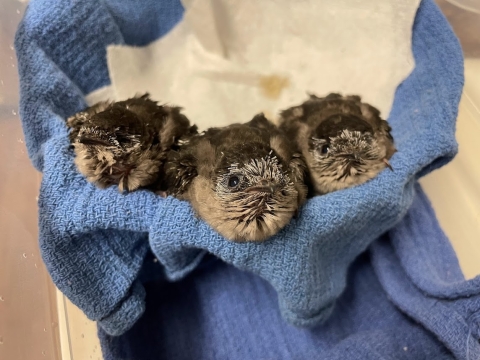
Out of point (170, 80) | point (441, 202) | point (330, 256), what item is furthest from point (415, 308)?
point (170, 80)

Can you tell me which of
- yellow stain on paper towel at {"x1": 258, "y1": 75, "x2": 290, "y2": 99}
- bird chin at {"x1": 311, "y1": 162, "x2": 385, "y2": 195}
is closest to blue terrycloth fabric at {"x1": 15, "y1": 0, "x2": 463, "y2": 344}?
bird chin at {"x1": 311, "y1": 162, "x2": 385, "y2": 195}

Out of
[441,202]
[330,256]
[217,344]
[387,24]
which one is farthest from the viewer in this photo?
[441,202]

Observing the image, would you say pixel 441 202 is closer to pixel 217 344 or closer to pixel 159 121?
pixel 217 344

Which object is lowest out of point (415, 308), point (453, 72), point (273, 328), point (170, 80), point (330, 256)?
point (273, 328)

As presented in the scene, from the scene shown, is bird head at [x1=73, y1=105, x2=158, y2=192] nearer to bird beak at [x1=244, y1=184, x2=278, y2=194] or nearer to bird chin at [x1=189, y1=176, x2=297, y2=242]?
bird chin at [x1=189, y1=176, x2=297, y2=242]

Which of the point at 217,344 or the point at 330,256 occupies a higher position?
the point at 330,256

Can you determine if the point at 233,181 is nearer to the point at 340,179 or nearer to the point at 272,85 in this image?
the point at 340,179

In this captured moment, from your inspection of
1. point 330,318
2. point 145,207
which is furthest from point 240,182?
point 330,318
